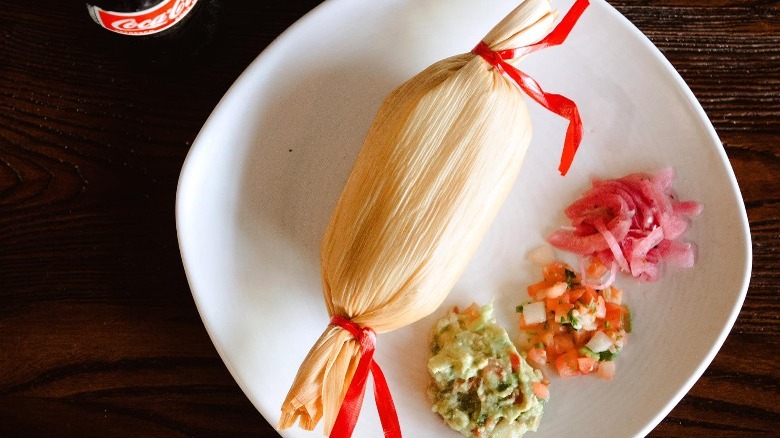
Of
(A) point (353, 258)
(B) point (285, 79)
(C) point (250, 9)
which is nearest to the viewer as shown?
(A) point (353, 258)

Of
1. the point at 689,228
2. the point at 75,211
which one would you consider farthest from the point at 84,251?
the point at 689,228

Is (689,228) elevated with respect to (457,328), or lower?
elevated

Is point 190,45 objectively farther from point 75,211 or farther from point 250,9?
point 75,211

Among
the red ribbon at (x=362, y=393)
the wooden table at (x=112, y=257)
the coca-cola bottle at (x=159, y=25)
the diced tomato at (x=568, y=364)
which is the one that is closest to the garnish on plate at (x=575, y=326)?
the diced tomato at (x=568, y=364)

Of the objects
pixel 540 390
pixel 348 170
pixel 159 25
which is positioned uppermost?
pixel 159 25

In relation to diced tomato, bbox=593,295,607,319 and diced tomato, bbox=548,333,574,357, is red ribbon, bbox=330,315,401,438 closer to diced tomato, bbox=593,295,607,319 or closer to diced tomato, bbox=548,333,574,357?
diced tomato, bbox=548,333,574,357

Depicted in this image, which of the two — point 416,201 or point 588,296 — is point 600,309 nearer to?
point 588,296

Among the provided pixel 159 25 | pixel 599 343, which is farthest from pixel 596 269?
pixel 159 25
